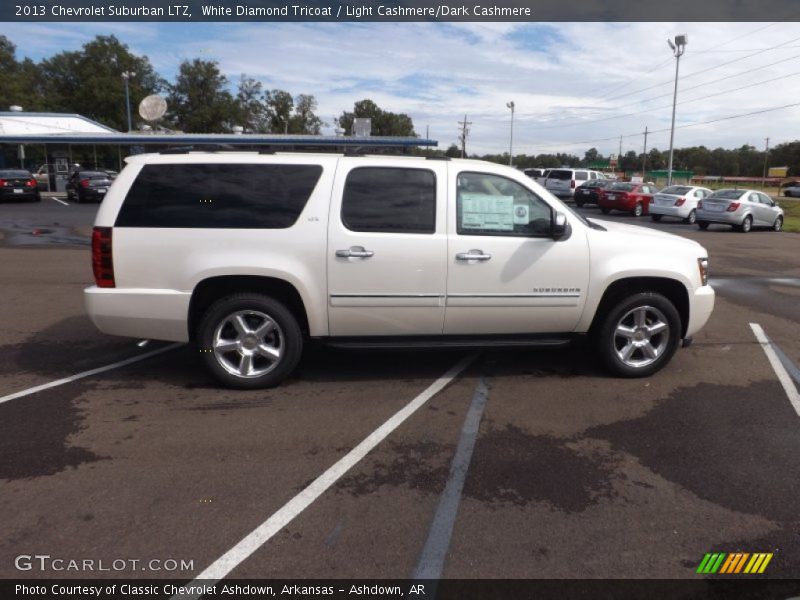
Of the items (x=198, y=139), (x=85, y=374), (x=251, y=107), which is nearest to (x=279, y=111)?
(x=251, y=107)

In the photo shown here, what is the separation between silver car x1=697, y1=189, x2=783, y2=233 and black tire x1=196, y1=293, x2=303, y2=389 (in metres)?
20.2

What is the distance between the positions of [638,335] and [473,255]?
1.73m

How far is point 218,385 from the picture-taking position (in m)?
5.17

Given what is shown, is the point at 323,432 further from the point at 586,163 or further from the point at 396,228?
the point at 586,163

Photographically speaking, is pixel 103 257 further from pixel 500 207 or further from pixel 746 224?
pixel 746 224

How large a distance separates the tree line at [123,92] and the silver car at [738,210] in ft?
197

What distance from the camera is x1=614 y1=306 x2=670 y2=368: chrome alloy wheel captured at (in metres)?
5.37

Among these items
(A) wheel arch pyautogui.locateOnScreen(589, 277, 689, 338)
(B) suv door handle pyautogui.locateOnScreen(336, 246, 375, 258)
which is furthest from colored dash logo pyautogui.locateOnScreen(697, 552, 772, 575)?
(B) suv door handle pyautogui.locateOnScreen(336, 246, 375, 258)

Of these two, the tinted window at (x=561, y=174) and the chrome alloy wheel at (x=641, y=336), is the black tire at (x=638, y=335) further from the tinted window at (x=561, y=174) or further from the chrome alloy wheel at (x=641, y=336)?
the tinted window at (x=561, y=174)

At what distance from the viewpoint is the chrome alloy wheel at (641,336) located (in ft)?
17.6

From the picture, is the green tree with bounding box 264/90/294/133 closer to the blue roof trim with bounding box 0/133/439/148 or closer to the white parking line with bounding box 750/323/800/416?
the blue roof trim with bounding box 0/133/439/148

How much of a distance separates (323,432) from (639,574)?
223cm
